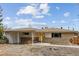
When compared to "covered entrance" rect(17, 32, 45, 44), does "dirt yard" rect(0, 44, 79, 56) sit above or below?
below

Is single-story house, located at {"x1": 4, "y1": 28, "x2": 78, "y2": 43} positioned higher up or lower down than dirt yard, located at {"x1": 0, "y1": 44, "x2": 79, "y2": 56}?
higher up

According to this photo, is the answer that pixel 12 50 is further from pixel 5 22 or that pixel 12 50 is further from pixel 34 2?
pixel 34 2

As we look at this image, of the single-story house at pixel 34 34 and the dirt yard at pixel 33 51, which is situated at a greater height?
the single-story house at pixel 34 34

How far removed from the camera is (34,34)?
235 centimetres

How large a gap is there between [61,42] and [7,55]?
71 cm

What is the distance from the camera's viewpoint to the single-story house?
91.0 inches

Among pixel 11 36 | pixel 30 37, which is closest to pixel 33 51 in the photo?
pixel 30 37

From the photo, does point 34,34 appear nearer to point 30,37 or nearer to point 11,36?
point 30,37

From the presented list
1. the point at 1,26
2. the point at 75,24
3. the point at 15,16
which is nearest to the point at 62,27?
the point at 75,24

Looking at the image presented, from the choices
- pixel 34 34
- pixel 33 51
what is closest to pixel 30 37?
pixel 34 34

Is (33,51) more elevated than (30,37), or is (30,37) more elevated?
(30,37)

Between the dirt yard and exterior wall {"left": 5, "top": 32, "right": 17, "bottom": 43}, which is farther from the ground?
exterior wall {"left": 5, "top": 32, "right": 17, "bottom": 43}

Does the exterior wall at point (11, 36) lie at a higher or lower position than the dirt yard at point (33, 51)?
higher

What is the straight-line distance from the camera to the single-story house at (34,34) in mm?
2312
